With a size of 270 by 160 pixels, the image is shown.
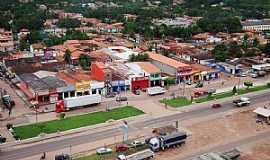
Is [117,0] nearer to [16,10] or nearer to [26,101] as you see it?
[16,10]

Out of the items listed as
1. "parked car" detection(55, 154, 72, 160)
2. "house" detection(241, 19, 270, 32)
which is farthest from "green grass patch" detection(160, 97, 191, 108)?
"house" detection(241, 19, 270, 32)

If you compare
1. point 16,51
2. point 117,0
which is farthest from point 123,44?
point 117,0

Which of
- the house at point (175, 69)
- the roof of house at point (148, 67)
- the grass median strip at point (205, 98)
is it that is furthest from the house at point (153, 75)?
the grass median strip at point (205, 98)

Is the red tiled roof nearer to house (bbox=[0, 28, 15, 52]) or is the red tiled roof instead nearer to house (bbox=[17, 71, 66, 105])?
house (bbox=[17, 71, 66, 105])

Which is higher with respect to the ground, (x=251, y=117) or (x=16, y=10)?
(x=16, y=10)

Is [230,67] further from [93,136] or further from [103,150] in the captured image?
[103,150]

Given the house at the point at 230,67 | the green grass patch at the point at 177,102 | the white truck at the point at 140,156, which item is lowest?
the white truck at the point at 140,156

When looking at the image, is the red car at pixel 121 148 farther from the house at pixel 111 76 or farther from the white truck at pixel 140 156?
the house at pixel 111 76
